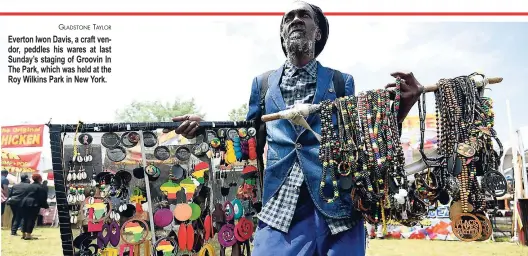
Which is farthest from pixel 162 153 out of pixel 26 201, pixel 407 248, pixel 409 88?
pixel 26 201

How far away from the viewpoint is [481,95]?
2.32 meters

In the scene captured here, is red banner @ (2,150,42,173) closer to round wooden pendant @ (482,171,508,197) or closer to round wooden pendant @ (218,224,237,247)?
round wooden pendant @ (218,224,237,247)

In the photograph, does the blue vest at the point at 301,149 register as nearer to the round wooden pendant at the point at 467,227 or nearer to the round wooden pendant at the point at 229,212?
the round wooden pendant at the point at 467,227

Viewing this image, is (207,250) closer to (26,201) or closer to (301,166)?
(301,166)

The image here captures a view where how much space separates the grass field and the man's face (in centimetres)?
664

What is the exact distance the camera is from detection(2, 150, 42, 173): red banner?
40.1ft

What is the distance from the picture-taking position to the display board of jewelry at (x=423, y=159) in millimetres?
2215

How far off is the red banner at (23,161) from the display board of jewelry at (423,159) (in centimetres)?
1168

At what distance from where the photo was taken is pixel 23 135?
37.5 ft

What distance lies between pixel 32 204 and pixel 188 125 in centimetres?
998

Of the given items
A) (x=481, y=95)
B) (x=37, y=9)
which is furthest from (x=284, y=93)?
(x=37, y=9)

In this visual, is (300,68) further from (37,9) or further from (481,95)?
(37,9)

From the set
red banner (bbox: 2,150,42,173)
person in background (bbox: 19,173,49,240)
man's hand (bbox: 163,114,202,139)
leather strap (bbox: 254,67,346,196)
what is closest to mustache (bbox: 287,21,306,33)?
leather strap (bbox: 254,67,346,196)

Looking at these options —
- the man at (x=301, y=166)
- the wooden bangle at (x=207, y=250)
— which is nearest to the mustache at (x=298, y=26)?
the man at (x=301, y=166)
